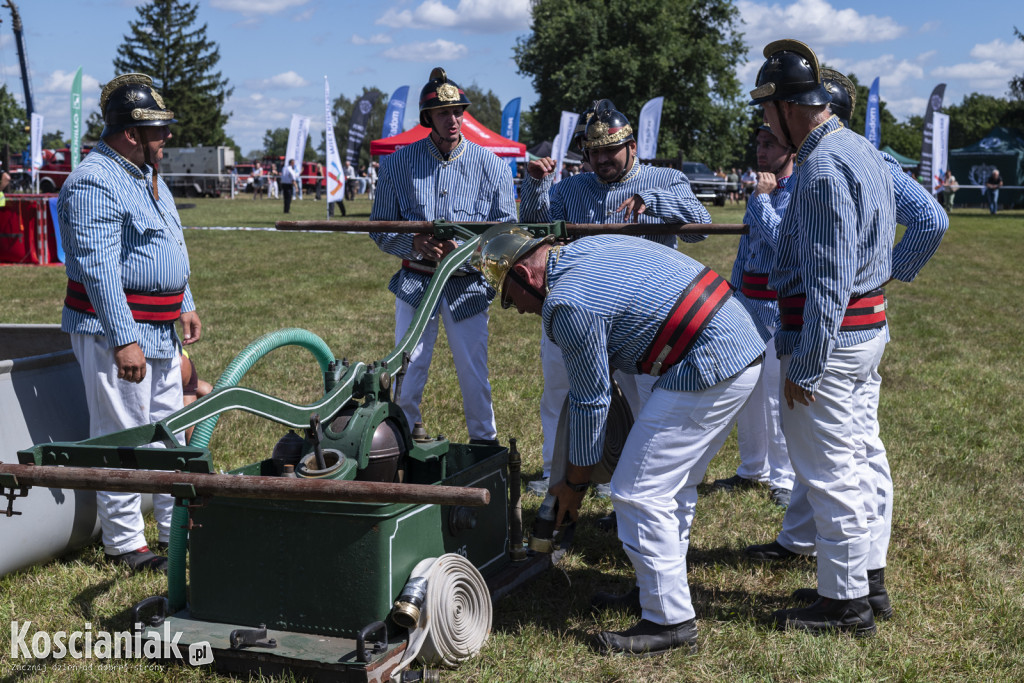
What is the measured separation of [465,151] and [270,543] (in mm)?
3035

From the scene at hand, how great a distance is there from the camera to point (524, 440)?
7.09 metres

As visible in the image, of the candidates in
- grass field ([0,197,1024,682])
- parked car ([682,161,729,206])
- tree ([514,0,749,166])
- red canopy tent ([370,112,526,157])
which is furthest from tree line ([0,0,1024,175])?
grass field ([0,197,1024,682])

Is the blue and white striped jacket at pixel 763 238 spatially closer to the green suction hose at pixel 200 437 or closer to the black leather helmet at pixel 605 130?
the black leather helmet at pixel 605 130

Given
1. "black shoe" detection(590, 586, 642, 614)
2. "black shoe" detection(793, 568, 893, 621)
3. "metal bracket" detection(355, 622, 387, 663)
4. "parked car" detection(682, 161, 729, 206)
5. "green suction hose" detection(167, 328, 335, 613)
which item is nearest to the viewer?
"metal bracket" detection(355, 622, 387, 663)

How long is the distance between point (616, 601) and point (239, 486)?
88.8 inches

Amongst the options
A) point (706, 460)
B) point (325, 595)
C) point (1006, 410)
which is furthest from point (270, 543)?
point (1006, 410)

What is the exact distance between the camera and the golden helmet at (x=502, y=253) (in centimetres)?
366

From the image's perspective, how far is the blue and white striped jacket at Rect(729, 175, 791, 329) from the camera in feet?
17.9

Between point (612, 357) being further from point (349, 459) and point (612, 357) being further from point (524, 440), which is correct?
point (524, 440)

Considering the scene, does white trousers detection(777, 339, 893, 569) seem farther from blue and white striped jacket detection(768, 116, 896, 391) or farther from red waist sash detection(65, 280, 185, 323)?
red waist sash detection(65, 280, 185, 323)

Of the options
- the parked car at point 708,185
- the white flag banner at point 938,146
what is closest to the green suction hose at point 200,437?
the white flag banner at point 938,146

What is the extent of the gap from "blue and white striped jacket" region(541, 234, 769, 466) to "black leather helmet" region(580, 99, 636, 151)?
1.74 m

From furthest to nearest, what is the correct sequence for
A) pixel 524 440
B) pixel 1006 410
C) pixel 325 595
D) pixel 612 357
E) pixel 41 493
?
pixel 1006 410 < pixel 524 440 < pixel 41 493 < pixel 612 357 < pixel 325 595

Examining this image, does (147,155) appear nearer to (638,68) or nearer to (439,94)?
(439,94)
